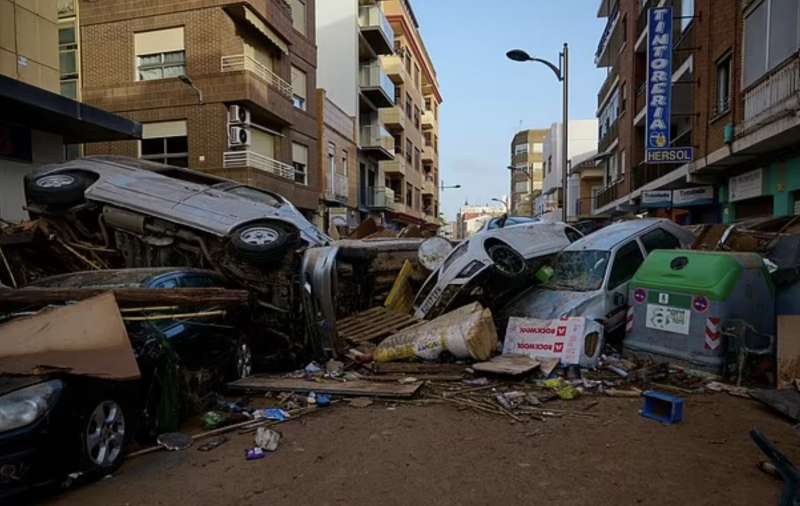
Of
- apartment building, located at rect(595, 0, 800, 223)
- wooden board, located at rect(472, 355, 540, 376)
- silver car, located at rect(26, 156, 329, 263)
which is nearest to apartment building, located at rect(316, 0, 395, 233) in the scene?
apartment building, located at rect(595, 0, 800, 223)

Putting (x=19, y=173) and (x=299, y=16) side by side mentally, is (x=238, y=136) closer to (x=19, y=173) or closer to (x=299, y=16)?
(x=299, y=16)

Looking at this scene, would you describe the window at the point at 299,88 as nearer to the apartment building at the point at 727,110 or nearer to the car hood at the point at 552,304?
the apartment building at the point at 727,110

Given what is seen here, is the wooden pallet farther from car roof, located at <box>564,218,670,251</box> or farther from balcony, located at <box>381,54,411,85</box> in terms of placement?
balcony, located at <box>381,54,411,85</box>

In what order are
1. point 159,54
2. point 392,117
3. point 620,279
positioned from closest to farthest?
point 620,279, point 159,54, point 392,117

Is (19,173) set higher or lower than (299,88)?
lower

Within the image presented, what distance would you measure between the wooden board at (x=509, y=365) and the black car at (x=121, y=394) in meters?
2.84

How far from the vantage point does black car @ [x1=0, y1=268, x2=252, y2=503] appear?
10.3 feet

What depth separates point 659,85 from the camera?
1633cm

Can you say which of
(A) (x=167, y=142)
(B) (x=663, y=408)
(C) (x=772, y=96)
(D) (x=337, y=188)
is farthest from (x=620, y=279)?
(D) (x=337, y=188)

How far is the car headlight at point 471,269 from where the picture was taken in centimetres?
786

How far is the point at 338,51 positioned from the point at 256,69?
11.6 metres

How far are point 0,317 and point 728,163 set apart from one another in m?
15.7

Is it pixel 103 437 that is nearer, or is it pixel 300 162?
pixel 103 437

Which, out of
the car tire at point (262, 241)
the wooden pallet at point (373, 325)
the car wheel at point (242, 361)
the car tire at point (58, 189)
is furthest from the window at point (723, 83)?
the car tire at point (58, 189)
